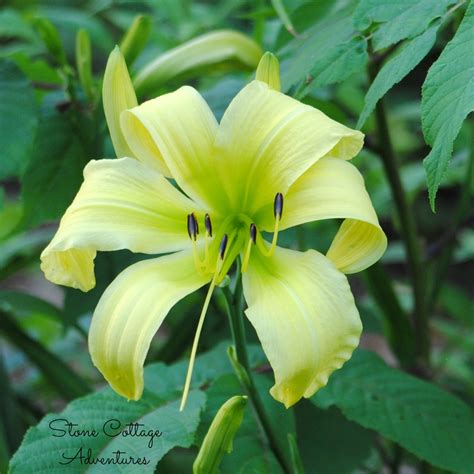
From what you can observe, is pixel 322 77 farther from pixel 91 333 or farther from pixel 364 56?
pixel 91 333

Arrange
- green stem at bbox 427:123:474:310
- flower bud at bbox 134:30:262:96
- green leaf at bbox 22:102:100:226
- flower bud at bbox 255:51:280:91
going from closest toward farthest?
flower bud at bbox 255:51:280:91 → flower bud at bbox 134:30:262:96 → green leaf at bbox 22:102:100:226 → green stem at bbox 427:123:474:310

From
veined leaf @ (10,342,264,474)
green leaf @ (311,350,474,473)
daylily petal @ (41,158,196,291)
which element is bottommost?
green leaf @ (311,350,474,473)

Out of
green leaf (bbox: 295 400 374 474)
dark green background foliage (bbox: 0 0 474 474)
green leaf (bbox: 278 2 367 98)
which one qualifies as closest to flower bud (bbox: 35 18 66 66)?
dark green background foliage (bbox: 0 0 474 474)

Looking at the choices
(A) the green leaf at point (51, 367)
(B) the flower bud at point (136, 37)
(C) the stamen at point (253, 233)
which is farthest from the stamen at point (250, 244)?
(A) the green leaf at point (51, 367)

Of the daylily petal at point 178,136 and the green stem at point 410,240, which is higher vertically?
the daylily petal at point 178,136

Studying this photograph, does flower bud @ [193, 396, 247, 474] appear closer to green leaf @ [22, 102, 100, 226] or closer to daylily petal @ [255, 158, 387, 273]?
daylily petal @ [255, 158, 387, 273]

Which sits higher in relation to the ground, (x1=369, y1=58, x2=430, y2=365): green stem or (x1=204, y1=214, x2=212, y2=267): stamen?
(x1=204, y1=214, x2=212, y2=267): stamen

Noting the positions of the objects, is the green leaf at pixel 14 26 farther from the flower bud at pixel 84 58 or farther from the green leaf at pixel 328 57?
the green leaf at pixel 328 57
